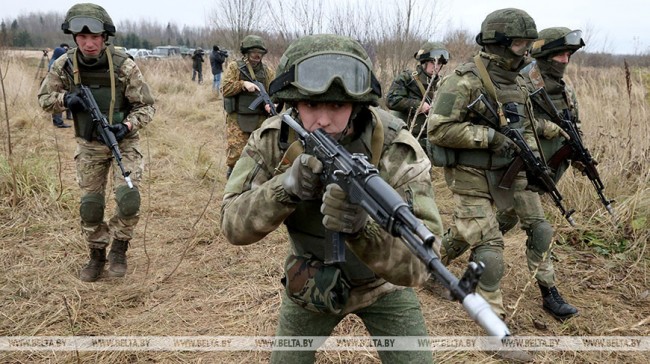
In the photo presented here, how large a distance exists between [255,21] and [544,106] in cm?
1336

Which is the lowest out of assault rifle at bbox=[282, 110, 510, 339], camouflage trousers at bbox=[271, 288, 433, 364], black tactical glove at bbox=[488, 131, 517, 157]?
camouflage trousers at bbox=[271, 288, 433, 364]

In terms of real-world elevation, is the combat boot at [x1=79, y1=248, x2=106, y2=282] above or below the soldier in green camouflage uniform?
below

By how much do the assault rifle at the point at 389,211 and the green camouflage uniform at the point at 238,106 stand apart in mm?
4288

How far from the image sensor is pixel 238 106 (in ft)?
19.5

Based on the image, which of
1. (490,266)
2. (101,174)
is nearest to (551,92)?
(490,266)

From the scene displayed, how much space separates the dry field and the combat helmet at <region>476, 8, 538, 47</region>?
1.64 m

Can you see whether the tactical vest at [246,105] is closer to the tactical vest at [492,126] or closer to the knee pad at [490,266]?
the tactical vest at [492,126]

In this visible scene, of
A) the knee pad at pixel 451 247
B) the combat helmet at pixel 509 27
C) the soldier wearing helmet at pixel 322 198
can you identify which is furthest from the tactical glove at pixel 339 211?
the combat helmet at pixel 509 27

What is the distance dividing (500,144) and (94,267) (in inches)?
125

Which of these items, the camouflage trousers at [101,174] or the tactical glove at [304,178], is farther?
the camouflage trousers at [101,174]

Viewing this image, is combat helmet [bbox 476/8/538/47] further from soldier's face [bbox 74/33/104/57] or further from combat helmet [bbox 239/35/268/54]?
combat helmet [bbox 239/35/268/54]

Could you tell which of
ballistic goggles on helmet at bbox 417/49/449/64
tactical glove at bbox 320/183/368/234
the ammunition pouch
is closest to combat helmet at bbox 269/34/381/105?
tactical glove at bbox 320/183/368/234

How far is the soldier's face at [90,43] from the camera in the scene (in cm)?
360

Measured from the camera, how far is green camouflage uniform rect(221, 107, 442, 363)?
161 cm
